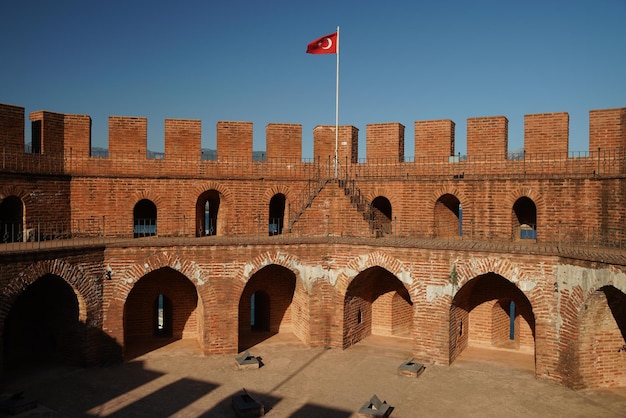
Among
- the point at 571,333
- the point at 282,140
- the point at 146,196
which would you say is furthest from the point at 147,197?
the point at 571,333

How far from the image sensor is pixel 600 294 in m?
12.9

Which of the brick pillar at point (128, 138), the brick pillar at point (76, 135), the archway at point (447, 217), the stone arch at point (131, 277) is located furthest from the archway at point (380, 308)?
the brick pillar at point (76, 135)

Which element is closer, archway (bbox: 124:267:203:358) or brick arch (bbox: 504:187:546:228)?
brick arch (bbox: 504:187:546:228)

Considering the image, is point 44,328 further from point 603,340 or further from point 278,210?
point 603,340

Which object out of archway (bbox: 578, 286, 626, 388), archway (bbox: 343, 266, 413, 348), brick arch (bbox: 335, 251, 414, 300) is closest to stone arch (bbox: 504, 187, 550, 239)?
archway (bbox: 578, 286, 626, 388)

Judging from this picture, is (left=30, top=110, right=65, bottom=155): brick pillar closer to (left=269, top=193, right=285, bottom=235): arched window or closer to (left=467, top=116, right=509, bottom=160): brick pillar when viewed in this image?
(left=269, top=193, right=285, bottom=235): arched window

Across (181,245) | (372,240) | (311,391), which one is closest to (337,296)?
(372,240)

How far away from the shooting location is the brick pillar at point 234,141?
18.0 meters

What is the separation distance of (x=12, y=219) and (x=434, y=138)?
1375 cm

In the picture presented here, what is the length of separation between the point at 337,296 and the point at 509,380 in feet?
17.9

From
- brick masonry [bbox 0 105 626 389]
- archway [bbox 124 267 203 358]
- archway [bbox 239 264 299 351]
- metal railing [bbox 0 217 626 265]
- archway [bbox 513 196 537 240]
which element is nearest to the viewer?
brick masonry [bbox 0 105 626 389]

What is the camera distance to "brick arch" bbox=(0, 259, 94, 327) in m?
13.0

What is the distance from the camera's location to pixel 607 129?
1571 cm

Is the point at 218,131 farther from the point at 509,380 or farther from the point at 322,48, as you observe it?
the point at 509,380
